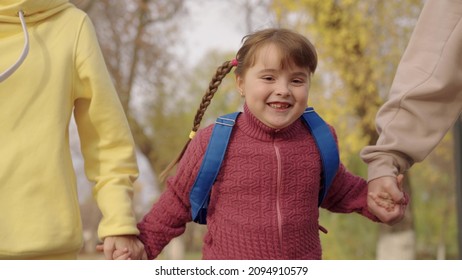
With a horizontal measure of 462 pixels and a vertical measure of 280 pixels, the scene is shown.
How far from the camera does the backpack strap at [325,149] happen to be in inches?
104

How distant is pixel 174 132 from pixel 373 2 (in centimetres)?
596

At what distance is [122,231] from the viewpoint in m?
2.48

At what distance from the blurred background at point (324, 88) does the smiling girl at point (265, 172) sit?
14.7 inches

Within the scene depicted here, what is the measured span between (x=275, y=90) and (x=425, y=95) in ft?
2.08

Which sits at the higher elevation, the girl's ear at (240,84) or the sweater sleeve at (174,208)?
the girl's ear at (240,84)

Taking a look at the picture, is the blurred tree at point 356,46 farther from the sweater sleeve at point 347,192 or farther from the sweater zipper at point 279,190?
the sweater zipper at point 279,190

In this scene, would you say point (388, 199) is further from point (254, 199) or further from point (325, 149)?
point (254, 199)

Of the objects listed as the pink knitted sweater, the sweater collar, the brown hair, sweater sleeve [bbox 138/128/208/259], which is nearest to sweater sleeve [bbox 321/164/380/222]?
the pink knitted sweater

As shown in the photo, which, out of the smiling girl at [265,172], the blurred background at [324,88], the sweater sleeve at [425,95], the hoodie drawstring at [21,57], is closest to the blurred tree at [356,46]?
the blurred background at [324,88]

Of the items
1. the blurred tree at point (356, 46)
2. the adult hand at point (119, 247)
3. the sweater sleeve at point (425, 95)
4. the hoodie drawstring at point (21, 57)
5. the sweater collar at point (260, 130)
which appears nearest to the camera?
the hoodie drawstring at point (21, 57)

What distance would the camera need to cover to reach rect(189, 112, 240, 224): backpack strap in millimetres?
2578

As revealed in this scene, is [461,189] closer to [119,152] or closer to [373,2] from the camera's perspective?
[373,2]

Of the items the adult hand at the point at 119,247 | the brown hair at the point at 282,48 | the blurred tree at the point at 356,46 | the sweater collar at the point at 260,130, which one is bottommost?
the adult hand at the point at 119,247
